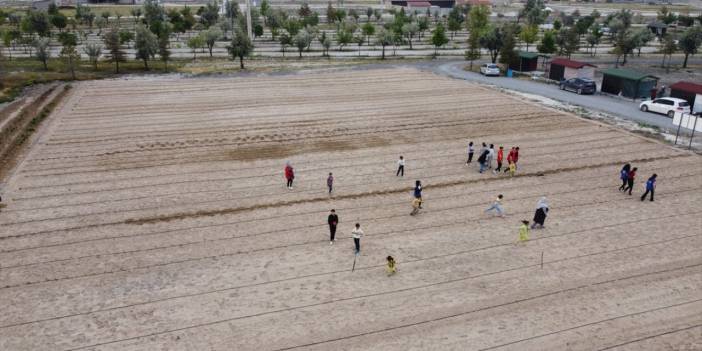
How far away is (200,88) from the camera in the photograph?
40500 mm

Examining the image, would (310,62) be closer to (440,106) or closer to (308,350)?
(440,106)

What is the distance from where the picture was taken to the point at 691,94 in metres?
34.6

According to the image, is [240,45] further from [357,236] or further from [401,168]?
[357,236]

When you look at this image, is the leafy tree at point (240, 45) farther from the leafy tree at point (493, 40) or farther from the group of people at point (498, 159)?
the group of people at point (498, 159)

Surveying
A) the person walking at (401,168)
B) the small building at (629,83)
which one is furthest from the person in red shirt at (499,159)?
the small building at (629,83)

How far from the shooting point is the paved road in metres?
32.7

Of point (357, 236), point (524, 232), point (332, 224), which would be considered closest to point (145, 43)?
point (332, 224)

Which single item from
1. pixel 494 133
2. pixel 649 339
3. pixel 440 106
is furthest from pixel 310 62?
pixel 649 339

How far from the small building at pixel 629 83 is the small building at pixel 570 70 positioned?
1.99 meters

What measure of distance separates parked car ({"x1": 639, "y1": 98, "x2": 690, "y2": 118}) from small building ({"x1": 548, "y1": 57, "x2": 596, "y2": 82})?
786 centimetres

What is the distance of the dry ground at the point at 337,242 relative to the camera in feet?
42.6

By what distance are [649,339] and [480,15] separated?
65698mm

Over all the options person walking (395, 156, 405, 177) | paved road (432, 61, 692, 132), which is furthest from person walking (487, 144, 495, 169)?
paved road (432, 61, 692, 132)

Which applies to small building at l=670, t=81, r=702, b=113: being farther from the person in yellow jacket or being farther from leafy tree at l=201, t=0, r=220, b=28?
leafy tree at l=201, t=0, r=220, b=28
